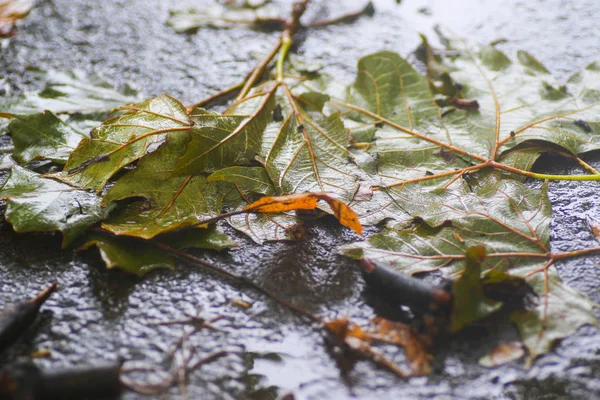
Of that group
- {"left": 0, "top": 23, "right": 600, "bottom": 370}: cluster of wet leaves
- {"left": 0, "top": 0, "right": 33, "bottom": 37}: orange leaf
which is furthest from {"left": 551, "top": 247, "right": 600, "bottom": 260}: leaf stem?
{"left": 0, "top": 0, "right": 33, "bottom": 37}: orange leaf

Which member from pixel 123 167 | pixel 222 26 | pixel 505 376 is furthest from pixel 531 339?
pixel 222 26

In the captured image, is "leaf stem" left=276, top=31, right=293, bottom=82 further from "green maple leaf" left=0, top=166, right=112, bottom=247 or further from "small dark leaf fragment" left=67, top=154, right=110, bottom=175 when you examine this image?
"green maple leaf" left=0, top=166, right=112, bottom=247

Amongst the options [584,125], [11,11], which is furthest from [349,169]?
[11,11]

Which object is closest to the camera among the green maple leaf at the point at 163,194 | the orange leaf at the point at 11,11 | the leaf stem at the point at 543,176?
the green maple leaf at the point at 163,194

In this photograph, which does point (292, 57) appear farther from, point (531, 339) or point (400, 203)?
point (531, 339)

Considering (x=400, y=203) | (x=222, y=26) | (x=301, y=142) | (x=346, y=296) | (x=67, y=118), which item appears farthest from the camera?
(x=222, y=26)

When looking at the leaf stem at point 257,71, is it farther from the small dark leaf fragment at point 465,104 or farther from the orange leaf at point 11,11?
the orange leaf at point 11,11

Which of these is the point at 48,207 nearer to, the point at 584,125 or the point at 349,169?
the point at 349,169

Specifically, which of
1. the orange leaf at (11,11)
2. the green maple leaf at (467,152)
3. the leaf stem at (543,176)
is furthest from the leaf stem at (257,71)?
the orange leaf at (11,11)
